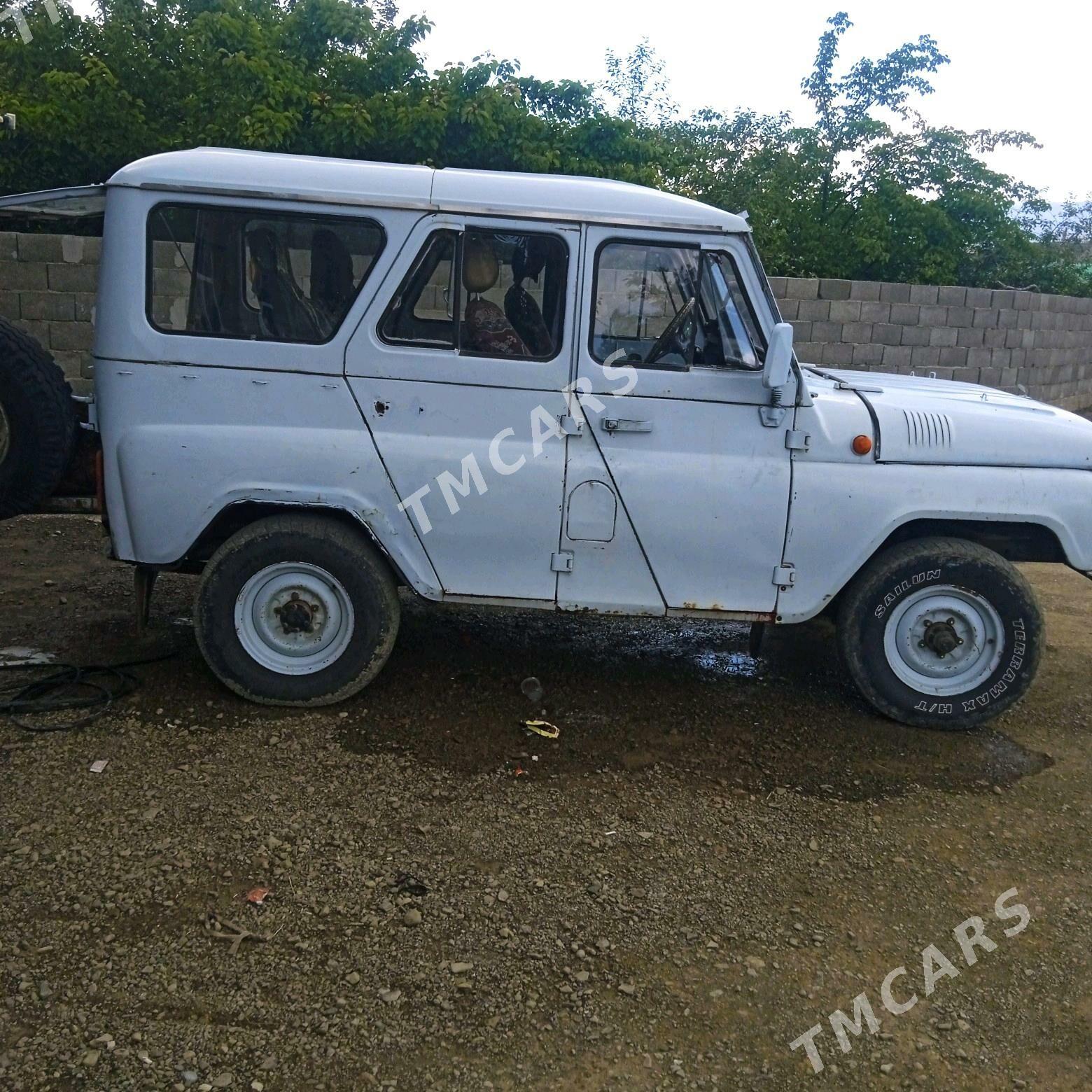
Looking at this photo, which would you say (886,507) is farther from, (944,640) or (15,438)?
(15,438)

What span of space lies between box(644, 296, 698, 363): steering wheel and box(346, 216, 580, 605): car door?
0.36 meters

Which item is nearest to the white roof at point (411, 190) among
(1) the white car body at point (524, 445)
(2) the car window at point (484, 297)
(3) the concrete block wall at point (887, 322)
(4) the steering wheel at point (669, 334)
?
(1) the white car body at point (524, 445)

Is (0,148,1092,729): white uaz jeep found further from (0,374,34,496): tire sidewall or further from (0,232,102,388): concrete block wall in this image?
(0,232,102,388): concrete block wall

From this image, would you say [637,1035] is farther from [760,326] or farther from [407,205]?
[407,205]

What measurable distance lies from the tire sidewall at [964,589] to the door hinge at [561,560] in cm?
134

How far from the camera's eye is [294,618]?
4480 mm

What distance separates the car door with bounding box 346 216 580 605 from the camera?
421cm

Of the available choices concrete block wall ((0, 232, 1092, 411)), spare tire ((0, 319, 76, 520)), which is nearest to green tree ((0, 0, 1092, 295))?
concrete block wall ((0, 232, 1092, 411))

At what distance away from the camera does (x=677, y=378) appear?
4273 millimetres

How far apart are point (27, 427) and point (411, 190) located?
2040 mm

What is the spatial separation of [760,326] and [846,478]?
76 cm

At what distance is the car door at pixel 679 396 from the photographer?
4219 mm

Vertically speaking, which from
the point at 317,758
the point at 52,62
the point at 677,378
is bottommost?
the point at 317,758

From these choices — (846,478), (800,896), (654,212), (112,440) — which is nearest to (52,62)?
(112,440)
